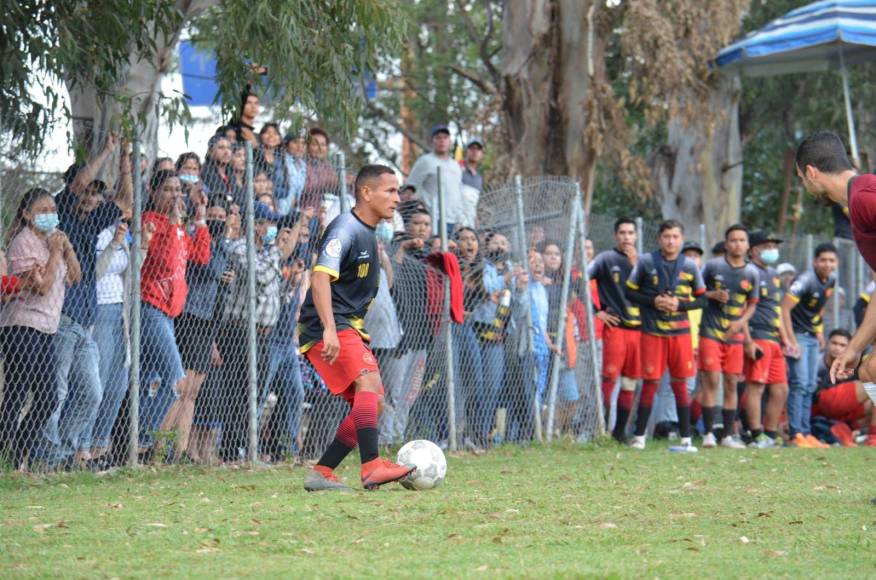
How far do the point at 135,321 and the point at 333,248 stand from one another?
8.26 ft

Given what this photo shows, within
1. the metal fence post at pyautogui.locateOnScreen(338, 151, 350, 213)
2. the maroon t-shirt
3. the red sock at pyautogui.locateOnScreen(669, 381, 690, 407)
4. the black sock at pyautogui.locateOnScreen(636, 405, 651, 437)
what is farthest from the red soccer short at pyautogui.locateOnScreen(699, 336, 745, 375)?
the maroon t-shirt

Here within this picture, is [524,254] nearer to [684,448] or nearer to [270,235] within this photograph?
[684,448]

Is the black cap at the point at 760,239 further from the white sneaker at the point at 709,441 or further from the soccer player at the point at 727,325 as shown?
the white sneaker at the point at 709,441

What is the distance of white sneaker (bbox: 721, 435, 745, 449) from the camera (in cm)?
1571

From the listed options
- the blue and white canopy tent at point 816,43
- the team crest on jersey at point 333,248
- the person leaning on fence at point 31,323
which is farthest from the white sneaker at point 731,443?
the person leaning on fence at point 31,323

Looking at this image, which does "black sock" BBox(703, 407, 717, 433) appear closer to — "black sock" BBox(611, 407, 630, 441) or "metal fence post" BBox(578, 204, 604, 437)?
"black sock" BBox(611, 407, 630, 441)

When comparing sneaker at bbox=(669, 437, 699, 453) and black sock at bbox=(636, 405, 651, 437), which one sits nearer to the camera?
sneaker at bbox=(669, 437, 699, 453)

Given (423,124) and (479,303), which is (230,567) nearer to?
(479,303)

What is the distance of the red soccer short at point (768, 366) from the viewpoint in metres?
16.5

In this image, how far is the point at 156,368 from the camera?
11188 millimetres

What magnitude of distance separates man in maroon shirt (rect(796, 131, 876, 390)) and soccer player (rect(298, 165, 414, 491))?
2696 millimetres

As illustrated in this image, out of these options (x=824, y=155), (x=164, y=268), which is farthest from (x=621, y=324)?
(x=824, y=155)

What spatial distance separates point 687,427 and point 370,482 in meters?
6.56

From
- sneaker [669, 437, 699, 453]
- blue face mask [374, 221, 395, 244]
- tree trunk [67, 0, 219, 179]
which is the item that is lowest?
sneaker [669, 437, 699, 453]
